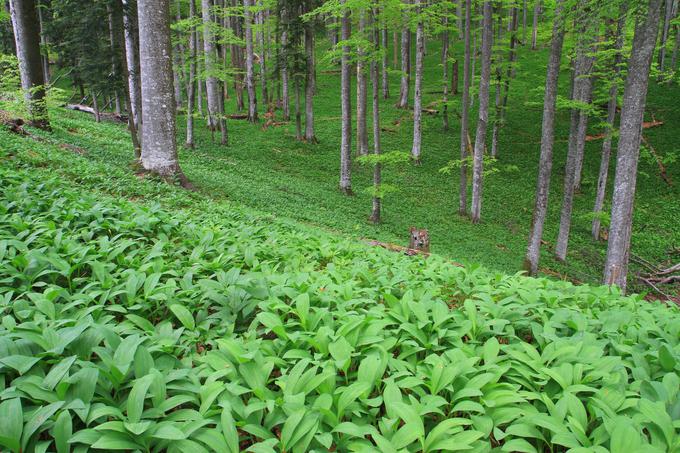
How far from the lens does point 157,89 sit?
8.84 m

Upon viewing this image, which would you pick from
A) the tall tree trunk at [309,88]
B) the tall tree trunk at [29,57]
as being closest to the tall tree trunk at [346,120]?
the tall tree trunk at [309,88]

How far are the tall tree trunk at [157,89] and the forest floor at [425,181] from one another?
2.66 feet

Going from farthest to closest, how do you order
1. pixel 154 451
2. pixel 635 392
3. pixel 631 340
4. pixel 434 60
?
pixel 434 60 < pixel 631 340 < pixel 635 392 < pixel 154 451

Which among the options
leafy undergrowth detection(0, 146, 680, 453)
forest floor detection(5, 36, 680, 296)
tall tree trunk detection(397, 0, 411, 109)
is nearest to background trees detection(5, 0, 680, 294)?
tall tree trunk detection(397, 0, 411, 109)

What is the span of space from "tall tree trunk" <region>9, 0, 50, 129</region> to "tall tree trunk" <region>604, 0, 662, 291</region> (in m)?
14.3

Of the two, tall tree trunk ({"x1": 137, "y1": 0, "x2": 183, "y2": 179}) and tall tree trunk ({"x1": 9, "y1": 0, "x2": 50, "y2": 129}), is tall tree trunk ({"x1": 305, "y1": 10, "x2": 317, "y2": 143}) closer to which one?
tall tree trunk ({"x1": 9, "y1": 0, "x2": 50, "y2": 129})

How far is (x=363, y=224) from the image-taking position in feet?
41.1

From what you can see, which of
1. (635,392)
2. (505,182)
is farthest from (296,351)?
(505,182)

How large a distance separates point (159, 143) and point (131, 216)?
4.94 m

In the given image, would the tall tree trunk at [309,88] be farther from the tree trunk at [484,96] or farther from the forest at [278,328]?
the forest at [278,328]

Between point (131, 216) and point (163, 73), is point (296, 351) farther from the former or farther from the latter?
point (163, 73)

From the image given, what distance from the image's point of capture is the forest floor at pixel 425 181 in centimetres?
1139

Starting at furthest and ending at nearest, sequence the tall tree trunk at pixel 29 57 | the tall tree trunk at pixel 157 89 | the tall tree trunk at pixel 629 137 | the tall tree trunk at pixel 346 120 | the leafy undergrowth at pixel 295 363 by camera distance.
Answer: the tall tree trunk at pixel 346 120 → the tall tree trunk at pixel 29 57 → the tall tree trunk at pixel 157 89 → the tall tree trunk at pixel 629 137 → the leafy undergrowth at pixel 295 363

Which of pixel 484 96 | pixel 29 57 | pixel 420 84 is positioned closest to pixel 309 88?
pixel 420 84
